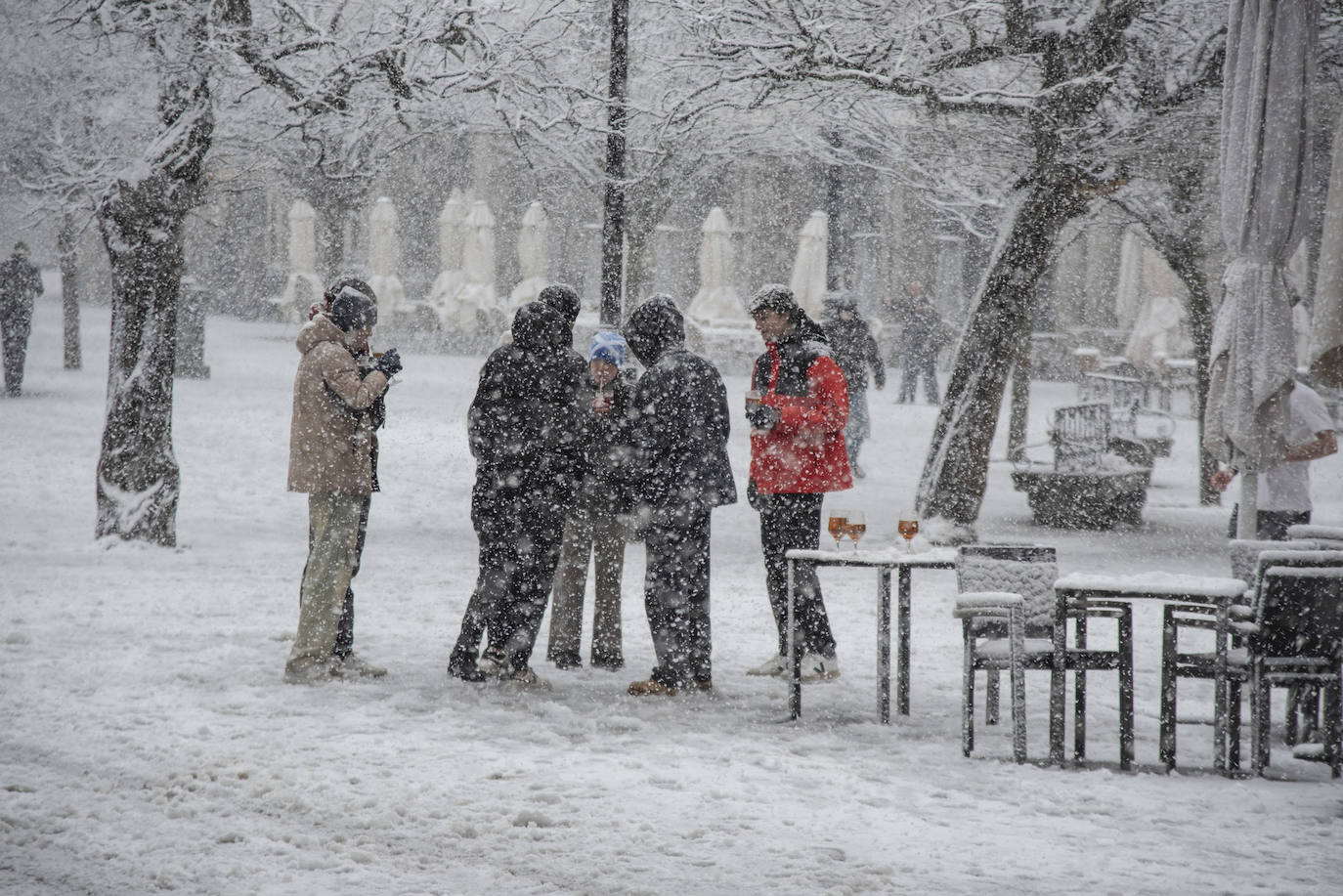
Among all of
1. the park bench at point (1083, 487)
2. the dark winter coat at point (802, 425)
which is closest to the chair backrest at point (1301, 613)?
the dark winter coat at point (802, 425)

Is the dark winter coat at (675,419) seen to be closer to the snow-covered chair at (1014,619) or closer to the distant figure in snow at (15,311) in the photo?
the snow-covered chair at (1014,619)

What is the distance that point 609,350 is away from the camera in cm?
712

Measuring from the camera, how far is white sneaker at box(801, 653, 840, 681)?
23.1 feet

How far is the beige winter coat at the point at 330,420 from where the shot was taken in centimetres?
659

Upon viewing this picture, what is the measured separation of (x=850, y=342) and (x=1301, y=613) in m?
10.3

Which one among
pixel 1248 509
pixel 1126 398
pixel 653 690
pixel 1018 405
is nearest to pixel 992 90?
pixel 1248 509

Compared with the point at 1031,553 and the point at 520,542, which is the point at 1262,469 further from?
the point at 520,542

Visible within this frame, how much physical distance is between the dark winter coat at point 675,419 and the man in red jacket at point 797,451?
236mm

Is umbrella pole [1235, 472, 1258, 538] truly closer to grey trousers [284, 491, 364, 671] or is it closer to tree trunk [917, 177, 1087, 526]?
grey trousers [284, 491, 364, 671]

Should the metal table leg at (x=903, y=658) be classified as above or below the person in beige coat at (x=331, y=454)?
below

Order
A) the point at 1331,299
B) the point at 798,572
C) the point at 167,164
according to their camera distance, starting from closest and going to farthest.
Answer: the point at 1331,299 < the point at 798,572 < the point at 167,164

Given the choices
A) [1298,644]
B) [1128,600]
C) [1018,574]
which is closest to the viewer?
[1298,644]

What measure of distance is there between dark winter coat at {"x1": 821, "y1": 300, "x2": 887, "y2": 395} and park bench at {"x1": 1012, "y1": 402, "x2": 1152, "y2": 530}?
7.69 ft

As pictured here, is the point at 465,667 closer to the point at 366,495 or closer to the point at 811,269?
the point at 366,495
